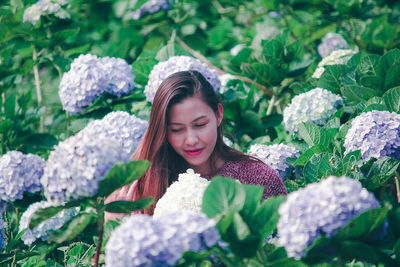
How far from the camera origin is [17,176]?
6.32 ft

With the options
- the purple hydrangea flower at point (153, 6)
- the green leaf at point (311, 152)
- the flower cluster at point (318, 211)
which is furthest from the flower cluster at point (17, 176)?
the purple hydrangea flower at point (153, 6)

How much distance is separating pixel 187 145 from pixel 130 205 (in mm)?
649

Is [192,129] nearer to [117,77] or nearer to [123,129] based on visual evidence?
[123,129]

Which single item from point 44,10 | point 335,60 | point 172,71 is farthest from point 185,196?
point 44,10

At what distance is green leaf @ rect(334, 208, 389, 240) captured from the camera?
0.96 metres

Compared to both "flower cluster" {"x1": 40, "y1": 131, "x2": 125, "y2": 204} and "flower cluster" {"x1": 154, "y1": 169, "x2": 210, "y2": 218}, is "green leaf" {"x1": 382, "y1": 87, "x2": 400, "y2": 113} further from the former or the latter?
"flower cluster" {"x1": 40, "y1": 131, "x2": 125, "y2": 204}

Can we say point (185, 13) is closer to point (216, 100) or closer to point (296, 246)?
point (216, 100)

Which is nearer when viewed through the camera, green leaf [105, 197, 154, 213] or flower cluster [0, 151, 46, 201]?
green leaf [105, 197, 154, 213]

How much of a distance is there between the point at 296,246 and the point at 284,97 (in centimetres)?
177

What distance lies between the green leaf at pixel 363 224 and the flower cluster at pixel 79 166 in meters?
0.52

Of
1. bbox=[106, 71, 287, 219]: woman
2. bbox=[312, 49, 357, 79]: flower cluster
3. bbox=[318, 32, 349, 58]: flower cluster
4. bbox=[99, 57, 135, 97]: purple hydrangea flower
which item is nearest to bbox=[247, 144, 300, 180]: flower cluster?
bbox=[106, 71, 287, 219]: woman

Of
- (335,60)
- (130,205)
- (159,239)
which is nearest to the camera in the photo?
(159,239)

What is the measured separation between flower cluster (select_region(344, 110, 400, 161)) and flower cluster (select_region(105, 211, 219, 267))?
82 centimetres

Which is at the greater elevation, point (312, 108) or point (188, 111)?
point (188, 111)
